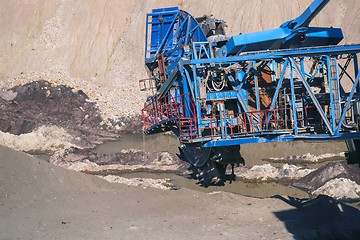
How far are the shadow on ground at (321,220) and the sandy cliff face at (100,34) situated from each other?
82.8 ft

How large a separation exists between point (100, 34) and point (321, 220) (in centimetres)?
4281

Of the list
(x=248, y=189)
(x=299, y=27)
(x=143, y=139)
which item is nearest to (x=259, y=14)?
(x=143, y=139)

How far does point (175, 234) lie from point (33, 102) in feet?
110

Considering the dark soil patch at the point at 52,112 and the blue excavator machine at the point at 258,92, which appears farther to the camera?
the dark soil patch at the point at 52,112

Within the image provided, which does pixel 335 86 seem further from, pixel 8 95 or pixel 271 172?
pixel 8 95

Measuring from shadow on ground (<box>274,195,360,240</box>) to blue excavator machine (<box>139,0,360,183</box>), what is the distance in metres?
1.32

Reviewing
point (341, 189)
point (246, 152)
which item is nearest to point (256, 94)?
point (341, 189)

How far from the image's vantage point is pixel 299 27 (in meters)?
14.7

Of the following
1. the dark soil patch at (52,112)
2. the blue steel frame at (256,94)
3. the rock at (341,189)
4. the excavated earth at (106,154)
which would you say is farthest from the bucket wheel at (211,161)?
the dark soil patch at (52,112)

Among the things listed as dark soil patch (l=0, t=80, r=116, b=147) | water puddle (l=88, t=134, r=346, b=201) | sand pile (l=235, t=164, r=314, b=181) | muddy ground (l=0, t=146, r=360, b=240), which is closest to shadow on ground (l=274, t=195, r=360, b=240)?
muddy ground (l=0, t=146, r=360, b=240)

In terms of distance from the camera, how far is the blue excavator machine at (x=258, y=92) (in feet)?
41.2

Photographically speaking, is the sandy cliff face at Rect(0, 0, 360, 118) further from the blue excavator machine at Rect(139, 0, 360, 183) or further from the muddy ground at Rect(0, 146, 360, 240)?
the muddy ground at Rect(0, 146, 360, 240)

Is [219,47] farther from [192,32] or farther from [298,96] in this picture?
[298,96]

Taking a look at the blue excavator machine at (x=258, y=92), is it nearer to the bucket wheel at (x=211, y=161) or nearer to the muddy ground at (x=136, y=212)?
the bucket wheel at (x=211, y=161)
